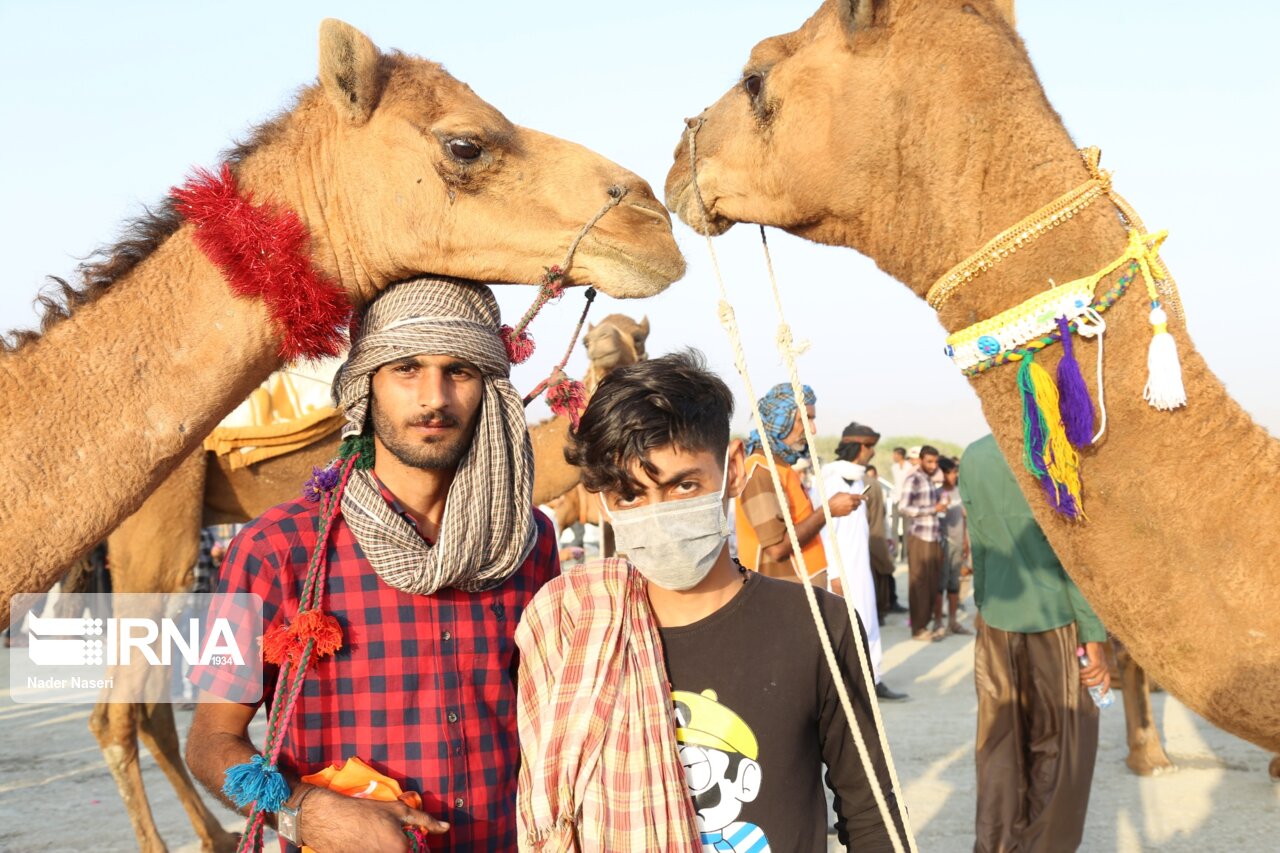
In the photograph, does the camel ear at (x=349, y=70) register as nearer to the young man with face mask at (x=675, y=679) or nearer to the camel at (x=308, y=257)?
the camel at (x=308, y=257)

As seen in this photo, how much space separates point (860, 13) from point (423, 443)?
4.67 ft

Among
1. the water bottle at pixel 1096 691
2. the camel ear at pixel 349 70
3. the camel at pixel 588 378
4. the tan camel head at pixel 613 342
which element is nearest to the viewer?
the camel ear at pixel 349 70

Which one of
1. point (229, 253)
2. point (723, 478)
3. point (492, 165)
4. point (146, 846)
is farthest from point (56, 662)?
point (723, 478)

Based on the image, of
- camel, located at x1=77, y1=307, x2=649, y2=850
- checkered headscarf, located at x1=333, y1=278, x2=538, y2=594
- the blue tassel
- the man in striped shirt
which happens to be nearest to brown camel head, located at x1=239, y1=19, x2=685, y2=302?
checkered headscarf, located at x1=333, y1=278, x2=538, y2=594

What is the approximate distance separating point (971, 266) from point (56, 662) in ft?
11.5

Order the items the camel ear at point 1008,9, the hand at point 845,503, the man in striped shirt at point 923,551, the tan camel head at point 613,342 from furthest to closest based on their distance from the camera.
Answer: the man in striped shirt at point 923,551 → the tan camel head at point 613,342 → the hand at point 845,503 → the camel ear at point 1008,9

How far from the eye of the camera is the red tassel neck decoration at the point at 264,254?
252 cm

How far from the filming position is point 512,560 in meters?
2.49

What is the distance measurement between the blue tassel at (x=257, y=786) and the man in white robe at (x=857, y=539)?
17.0 ft

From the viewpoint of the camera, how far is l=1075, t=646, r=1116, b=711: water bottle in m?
4.94

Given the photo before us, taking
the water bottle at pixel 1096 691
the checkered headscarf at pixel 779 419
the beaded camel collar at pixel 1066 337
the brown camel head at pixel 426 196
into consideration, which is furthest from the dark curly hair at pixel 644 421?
the checkered headscarf at pixel 779 419

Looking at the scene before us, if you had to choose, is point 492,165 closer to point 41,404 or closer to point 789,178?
point 789,178

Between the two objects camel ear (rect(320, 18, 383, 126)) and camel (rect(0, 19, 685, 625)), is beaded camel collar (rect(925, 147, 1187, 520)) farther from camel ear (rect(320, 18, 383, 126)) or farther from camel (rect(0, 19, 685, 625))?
camel ear (rect(320, 18, 383, 126))

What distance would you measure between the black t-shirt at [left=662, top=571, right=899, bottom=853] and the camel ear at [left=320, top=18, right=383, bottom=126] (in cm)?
145
